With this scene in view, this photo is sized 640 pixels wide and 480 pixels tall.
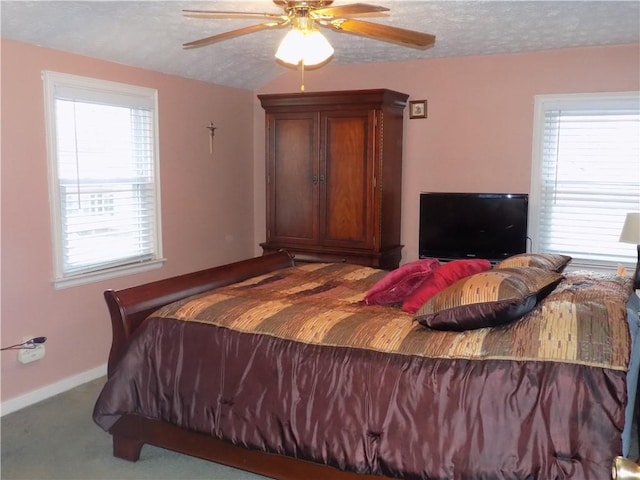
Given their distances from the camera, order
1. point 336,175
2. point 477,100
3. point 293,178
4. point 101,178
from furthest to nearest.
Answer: point 293,178, point 336,175, point 477,100, point 101,178

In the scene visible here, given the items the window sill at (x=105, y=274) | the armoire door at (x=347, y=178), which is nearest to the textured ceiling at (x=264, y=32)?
the armoire door at (x=347, y=178)

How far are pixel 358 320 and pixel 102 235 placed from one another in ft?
7.36

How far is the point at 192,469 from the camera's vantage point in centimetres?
294

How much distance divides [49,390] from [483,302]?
9.27ft

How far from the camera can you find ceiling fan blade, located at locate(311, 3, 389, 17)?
262 centimetres

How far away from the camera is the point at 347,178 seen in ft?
16.0

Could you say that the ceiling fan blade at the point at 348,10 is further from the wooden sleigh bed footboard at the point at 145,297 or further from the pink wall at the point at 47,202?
the pink wall at the point at 47,202

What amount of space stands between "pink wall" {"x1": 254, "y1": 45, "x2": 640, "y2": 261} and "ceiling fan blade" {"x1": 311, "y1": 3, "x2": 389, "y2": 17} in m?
2.25

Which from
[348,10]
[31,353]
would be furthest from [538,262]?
[31,353]

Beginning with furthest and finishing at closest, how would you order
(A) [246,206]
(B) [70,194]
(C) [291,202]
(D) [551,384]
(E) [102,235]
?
(A) [246,206] < (C) [291,202] < (E) [102,235] < (B) [70,194] < (D) [551,384]

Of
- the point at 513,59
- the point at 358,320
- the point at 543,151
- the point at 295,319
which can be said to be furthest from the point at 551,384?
the point at 513,59

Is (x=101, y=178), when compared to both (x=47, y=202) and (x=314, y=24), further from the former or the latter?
(x=314, y=24)

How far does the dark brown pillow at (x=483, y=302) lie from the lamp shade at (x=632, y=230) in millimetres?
1364

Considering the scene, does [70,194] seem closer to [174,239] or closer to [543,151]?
[174,239]
